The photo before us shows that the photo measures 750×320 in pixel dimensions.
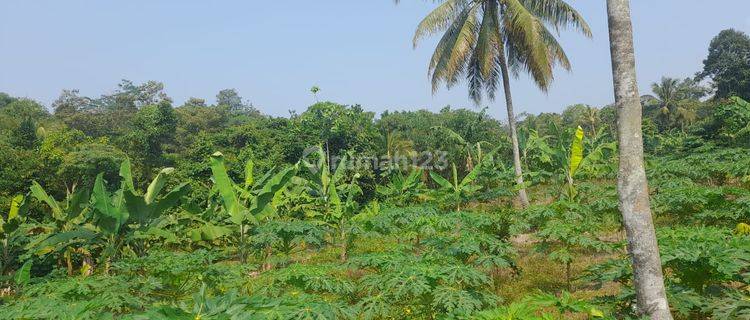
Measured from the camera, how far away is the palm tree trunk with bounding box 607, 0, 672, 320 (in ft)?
11.5

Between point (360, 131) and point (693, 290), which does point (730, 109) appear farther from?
point (693, 290)

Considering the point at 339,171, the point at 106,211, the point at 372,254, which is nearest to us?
the point at 372,254

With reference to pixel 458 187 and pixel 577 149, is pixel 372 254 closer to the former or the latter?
pixel 577 149

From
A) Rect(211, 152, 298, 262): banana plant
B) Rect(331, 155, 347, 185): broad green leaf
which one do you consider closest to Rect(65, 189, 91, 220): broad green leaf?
Rect(211, 152, 298, 262): banana plant

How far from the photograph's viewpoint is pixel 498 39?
41.7 feet

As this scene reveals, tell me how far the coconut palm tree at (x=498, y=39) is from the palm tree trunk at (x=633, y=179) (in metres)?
8.28

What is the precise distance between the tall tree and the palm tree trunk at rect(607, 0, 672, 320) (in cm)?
2943

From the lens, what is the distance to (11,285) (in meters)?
8.62

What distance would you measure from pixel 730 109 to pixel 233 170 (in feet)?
64.0

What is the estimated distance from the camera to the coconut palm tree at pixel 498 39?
12.1m

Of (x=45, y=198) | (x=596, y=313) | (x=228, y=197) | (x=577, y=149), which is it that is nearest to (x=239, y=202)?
(x=228, y=197)

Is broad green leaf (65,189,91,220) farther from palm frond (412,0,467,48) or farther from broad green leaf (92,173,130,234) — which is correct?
palm frond (412,0,467,48)

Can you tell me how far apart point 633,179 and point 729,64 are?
3266cm

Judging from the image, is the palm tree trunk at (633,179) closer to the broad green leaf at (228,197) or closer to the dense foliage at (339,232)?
the dense foliage at (339,232)
